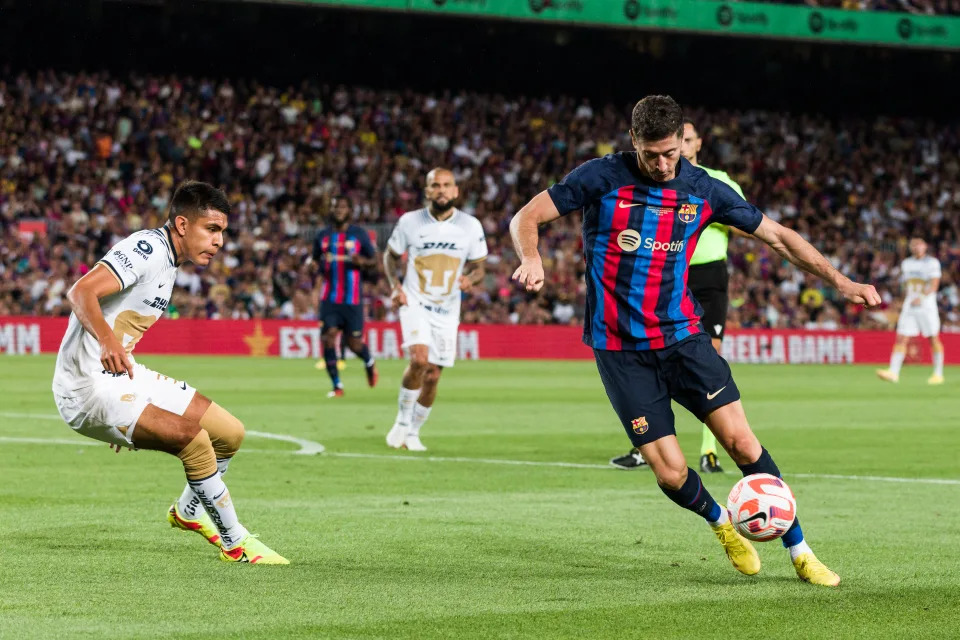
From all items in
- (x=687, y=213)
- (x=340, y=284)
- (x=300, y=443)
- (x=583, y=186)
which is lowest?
(x=300, y=443)

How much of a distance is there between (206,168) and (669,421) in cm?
2962

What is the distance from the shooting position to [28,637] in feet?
16.4

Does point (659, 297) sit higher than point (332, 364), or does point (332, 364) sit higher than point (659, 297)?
point (659, 297)

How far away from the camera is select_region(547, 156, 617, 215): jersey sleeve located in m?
6.67

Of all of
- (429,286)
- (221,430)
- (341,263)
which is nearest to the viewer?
(221,430)

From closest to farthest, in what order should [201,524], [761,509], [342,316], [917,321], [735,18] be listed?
[761,509] → [201,524] → [342,316] → [917,321] → [735,18]

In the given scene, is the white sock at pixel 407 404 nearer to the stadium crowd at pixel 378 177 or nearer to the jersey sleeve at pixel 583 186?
the jersey sleeve at pixel 583 186

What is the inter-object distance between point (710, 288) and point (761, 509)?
4878mm

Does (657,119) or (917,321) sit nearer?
(657,119)

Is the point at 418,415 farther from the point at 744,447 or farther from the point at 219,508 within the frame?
the point at 744,447

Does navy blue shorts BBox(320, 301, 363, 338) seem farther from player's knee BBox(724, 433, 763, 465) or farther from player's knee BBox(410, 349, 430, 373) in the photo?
player's knee BBox(724, 433, 763, 465)

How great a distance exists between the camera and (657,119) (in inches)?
250

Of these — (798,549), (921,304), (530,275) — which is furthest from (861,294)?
(921,304)

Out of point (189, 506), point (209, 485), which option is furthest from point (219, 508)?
point (189, 506)
